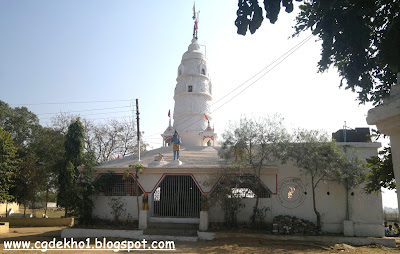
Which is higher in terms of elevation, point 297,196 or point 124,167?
point 124,167

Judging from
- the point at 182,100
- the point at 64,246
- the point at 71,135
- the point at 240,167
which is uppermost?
the point at 182,100

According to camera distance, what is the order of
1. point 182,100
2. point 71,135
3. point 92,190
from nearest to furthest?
point 92,190 < point 71,135 < point 182,100

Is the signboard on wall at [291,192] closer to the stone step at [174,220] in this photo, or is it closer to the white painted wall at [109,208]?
the stone step at [174,220]

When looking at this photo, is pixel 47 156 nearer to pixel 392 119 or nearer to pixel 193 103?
pixel 193 103

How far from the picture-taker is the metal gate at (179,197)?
16219 mm

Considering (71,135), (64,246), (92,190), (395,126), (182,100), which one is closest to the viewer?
(395,126)

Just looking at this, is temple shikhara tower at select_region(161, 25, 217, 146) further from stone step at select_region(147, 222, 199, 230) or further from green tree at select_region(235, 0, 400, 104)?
green tree at select_region(235, 0, 400, 104)

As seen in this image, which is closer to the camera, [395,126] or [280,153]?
[395,126]

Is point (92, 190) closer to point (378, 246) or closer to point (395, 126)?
point (378, 246)

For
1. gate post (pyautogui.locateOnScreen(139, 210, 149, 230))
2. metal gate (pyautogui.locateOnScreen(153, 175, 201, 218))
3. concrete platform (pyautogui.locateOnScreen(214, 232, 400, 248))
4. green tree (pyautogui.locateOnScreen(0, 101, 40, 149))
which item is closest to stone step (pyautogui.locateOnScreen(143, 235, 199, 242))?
gate post (pyautogui.locateOnScreen(139, 210, 149, 230))

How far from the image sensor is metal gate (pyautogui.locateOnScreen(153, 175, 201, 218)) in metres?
16.2

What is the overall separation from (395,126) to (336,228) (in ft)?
43.8

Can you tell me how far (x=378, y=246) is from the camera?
42.9 feet

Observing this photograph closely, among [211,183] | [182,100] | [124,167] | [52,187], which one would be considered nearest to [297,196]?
[211,183]
